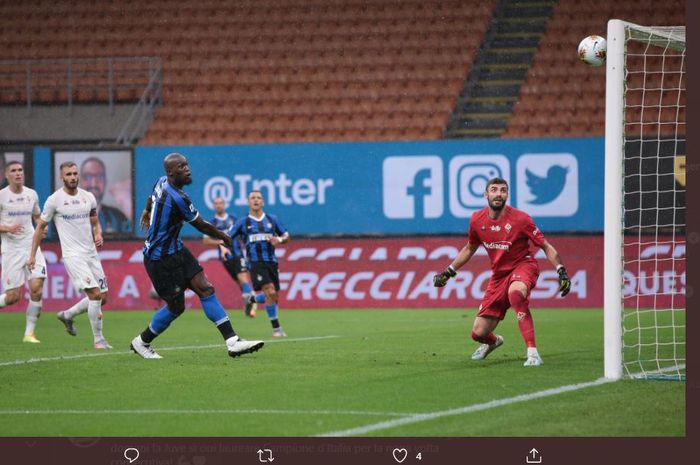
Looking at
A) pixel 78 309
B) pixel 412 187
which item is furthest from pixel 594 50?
pixel 412 187

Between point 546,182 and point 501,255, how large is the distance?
10836 mm

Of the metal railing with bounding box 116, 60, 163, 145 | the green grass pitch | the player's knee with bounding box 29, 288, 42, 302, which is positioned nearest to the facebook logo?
the metal railing with bounding box 116, 60, 163, 145

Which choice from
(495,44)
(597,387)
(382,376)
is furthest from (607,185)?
(495,44)

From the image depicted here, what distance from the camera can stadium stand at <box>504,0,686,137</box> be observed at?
23109mm

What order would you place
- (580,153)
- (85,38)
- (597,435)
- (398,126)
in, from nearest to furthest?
1. (597,435)
2. (580,153)
3. (398,126)
4. (85,38)

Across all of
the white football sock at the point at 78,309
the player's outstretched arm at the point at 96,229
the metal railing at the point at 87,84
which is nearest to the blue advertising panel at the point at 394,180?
the metal railing at the point at 87,84

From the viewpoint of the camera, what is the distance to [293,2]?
2517 centimetres

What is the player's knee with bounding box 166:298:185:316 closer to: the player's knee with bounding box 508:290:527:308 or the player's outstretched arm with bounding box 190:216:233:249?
the player's outstretched arm with bounding box 190:216:233:249

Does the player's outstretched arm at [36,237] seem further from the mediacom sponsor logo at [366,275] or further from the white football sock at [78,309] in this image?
the mediacom sponsor logo at [366,275]

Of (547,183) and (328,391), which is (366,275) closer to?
(547,183)

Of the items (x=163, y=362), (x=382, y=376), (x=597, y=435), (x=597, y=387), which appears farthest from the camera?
(x=163, y=362)

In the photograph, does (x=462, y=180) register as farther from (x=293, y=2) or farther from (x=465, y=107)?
(x=293, y=2)

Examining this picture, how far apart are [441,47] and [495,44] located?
139cm

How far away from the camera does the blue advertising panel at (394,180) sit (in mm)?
21734
